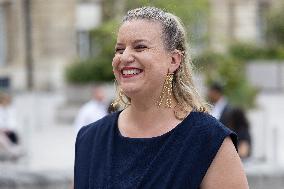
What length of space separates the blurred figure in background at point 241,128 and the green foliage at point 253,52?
72.4ft

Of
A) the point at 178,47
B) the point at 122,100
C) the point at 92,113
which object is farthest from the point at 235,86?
the point at 178,47

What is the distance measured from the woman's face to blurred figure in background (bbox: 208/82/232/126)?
4.65m

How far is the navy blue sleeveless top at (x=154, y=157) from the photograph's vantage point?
9.10 ft

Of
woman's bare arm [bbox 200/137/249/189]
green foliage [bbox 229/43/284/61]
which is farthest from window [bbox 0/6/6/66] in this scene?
woman's bare arm [bbox 200/137/249/189]

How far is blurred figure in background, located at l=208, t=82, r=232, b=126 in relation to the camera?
25.3 ft

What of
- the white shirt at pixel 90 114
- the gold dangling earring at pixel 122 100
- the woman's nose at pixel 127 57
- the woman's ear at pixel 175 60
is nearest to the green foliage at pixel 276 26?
the white shirt at pixel 90 114

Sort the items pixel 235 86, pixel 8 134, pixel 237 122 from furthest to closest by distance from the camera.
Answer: pixel 235 86 → pixel 8 134 → pixel 237 122

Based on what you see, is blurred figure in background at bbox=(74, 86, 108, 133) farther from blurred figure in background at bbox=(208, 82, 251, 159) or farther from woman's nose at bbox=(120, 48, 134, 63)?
woman's nose at bbox=(120, 48, 134, 63)

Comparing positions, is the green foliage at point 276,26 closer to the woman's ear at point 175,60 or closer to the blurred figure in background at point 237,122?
the blurred figure in background at point 237,122

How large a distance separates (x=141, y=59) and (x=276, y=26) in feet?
96.5

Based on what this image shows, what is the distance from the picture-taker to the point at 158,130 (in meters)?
2.90

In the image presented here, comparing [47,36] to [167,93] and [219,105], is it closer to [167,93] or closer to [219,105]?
[219,105]

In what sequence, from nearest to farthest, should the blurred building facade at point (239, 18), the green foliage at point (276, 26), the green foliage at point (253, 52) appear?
the green foliage at point (253, 52), the green foliage at point (276, 26), the blurred building facade at point (239, 18)

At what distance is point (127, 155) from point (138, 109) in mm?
166
